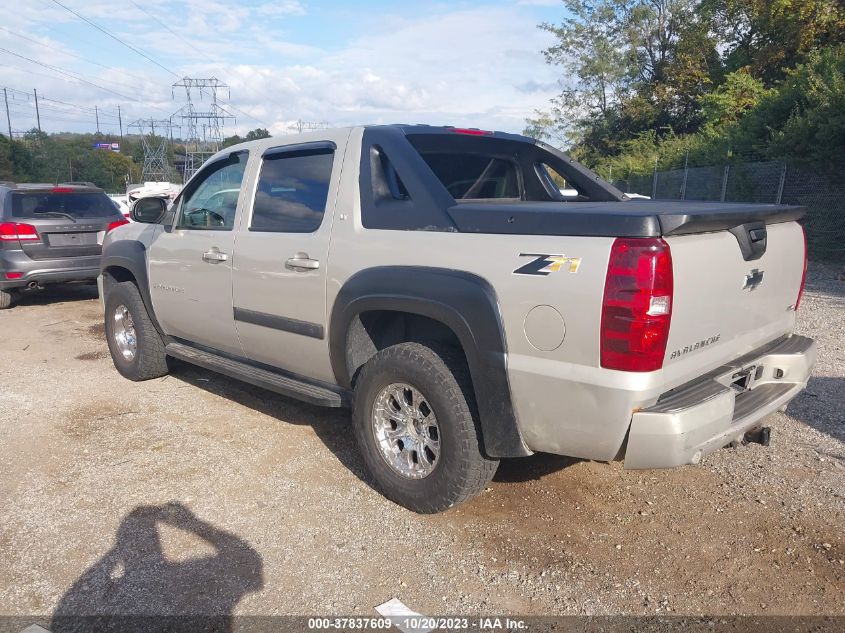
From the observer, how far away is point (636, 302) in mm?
2543

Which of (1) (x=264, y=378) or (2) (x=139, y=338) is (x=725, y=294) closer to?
(1) (x=264, y=378)

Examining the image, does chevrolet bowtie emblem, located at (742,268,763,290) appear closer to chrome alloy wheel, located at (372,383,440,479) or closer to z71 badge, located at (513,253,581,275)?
z71 badge, located at (513,253,581,275)

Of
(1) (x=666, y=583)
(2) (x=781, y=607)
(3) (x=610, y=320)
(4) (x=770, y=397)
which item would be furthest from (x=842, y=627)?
(3) (x=610, y=320)

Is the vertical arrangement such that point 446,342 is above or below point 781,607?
above

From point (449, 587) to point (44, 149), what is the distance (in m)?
64.5

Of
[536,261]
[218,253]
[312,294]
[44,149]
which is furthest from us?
[44,149]

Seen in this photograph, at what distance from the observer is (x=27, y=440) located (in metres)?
4.55

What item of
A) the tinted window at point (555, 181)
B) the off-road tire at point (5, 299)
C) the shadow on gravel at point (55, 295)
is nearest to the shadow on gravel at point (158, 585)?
the tinted window at point (555, 181)

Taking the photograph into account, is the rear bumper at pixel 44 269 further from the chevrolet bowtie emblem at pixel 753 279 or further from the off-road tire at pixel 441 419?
the chevrolet bowtie emblem at pixel 753 279

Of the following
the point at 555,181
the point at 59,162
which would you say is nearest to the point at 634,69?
the point at 555,181

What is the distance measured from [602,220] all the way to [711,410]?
0.95 metres

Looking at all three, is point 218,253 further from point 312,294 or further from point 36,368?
point 36,368

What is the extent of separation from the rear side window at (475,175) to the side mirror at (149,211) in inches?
96.4

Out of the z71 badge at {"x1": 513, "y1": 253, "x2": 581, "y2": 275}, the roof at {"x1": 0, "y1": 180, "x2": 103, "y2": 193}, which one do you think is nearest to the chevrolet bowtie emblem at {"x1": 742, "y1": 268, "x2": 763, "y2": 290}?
the z71 badge at {"x1": 513, "y1": 253, "x2": 581, "y2": 275}
